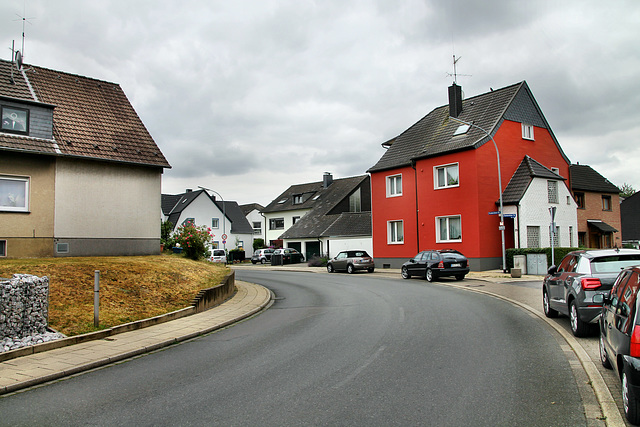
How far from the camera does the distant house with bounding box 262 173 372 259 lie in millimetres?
42062

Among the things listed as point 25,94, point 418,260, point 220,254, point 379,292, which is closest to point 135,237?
point 25,94

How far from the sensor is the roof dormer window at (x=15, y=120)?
687 inches

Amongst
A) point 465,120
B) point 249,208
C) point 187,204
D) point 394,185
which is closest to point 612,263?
point 465,120

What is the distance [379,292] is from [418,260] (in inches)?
258

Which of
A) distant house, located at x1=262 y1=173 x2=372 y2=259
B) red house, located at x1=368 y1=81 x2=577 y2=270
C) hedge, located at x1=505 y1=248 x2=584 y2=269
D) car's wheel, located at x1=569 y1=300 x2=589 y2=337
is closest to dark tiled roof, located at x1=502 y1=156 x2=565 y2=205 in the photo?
red house, located at x1=368 y1=81 x2=577 y2=270

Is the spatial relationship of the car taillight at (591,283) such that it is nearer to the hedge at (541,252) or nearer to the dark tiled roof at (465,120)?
the hedge at (541,252)

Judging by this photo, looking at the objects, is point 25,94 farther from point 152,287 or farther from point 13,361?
point 13,361

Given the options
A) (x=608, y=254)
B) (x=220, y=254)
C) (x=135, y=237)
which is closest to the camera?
(x=608, y=254)

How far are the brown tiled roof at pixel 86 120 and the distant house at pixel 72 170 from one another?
0.04m

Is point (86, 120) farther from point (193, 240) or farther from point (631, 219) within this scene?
point (631, 219)

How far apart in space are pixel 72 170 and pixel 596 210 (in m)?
38.2

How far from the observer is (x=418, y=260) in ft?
77.8

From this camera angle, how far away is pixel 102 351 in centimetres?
867

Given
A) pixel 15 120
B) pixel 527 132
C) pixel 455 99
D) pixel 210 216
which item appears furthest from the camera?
pixel 210 216
